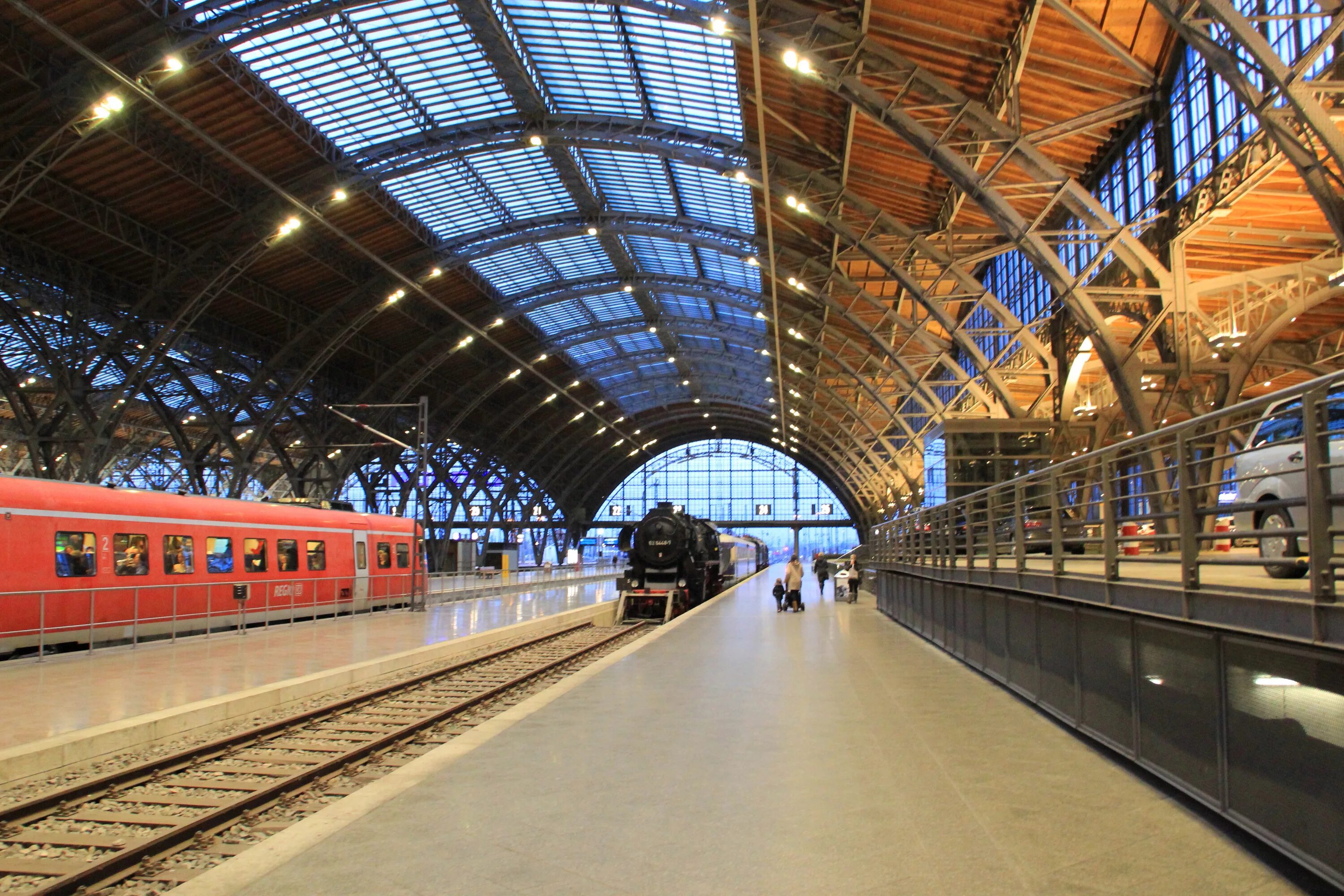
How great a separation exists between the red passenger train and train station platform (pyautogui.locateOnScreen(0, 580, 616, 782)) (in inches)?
20.6

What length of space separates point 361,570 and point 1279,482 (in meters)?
24.2

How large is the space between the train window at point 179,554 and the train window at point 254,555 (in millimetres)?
1793

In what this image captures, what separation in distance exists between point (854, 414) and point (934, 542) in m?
31.4

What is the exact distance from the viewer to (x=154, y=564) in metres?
18.6

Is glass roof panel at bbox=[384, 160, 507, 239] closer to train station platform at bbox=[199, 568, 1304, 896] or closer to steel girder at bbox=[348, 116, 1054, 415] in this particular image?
steel girder at bbox=[348, 116, 1054, 415]

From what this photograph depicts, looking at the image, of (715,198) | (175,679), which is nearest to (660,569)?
(715,198)

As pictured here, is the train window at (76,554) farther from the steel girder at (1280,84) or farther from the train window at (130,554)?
the steel girder at (1280,84)

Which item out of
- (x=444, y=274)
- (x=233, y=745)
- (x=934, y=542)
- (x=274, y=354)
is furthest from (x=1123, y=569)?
(x=274, y=354)

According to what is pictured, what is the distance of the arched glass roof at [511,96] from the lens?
2522 cm

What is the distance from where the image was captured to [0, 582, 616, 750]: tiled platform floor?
10914 millimetres

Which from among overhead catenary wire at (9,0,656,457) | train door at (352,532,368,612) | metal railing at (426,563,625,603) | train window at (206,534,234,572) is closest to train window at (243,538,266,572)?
train window at (206,534,234,572)

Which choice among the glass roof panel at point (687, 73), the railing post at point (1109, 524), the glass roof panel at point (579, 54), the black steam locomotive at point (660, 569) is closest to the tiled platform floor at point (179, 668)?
the black steam locomotive at point (660, 569)

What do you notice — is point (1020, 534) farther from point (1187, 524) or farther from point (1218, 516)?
point (1187, 524)

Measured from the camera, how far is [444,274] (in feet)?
136
